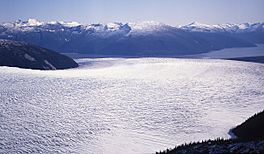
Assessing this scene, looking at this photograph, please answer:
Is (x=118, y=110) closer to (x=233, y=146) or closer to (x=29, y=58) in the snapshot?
(x=233, y=146)

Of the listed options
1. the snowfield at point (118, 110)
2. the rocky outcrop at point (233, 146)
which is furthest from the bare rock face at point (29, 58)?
the rocky outcrop at point (233, 146)

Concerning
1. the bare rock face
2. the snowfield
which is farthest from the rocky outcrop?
the bare rock face

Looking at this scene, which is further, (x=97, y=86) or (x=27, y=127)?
(x=97, y=86)

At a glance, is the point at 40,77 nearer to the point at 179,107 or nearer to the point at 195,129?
the point at 179,107

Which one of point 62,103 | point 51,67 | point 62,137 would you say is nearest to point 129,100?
point 62,103

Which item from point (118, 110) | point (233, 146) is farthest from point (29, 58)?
point (233, 146)

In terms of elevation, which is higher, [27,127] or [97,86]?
[97,86]

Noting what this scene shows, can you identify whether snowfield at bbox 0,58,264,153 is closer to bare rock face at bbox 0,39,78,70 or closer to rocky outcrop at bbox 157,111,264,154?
rocky outcrop at bbox 157,111,264,154
